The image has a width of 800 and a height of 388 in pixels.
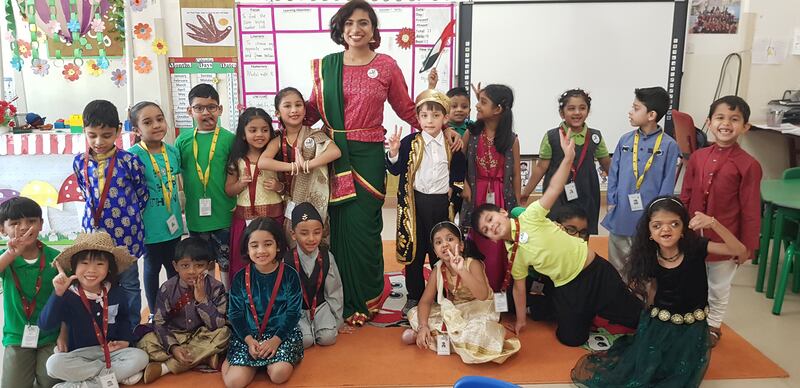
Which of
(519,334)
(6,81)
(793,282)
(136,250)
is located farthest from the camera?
(6,81)

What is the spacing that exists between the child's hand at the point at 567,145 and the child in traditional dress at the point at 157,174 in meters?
1.95

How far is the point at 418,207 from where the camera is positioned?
120 inches

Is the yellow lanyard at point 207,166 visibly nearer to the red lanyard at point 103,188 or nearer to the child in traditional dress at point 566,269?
the red lanyard at point 103,188

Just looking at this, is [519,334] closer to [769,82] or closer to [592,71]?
[592,71]

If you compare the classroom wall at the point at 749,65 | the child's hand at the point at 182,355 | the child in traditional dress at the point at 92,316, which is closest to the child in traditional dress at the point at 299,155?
the child's hand at the point at 182,355

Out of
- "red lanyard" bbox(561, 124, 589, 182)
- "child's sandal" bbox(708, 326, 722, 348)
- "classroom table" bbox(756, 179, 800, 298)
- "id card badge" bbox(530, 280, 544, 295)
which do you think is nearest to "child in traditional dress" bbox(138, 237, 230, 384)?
"id card badge" bbox(530, 280, 544, 295)

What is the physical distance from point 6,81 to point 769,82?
6885 millimetres

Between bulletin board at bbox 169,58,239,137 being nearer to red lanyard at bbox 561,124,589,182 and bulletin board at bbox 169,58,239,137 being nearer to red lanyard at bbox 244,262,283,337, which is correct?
red lanyard at bbox 244,262,283,337

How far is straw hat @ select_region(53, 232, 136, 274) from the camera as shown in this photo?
2.34 metres

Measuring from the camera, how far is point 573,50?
5184mm

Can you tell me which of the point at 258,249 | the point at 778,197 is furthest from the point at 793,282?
the point at 258,249

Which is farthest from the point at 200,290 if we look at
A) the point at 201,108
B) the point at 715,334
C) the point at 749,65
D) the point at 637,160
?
the point at 749,65

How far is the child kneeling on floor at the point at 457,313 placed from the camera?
264cm

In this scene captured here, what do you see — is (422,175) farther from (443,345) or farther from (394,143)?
(443,345)
